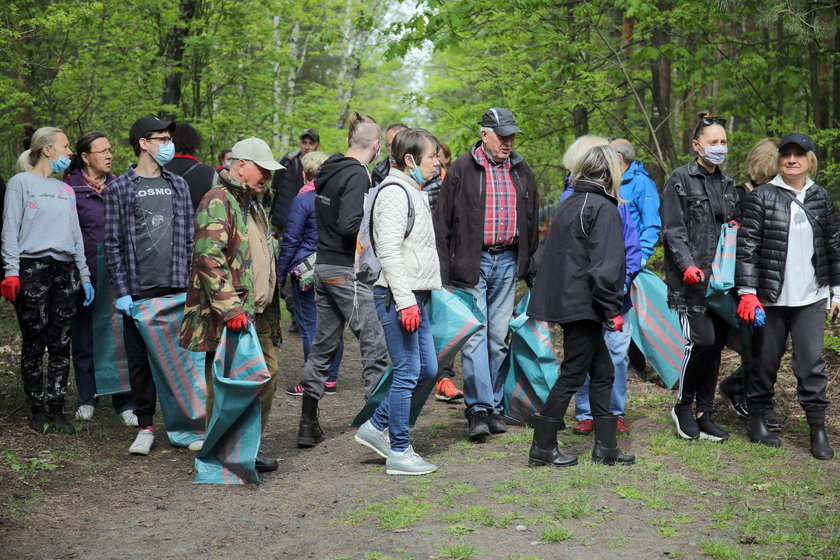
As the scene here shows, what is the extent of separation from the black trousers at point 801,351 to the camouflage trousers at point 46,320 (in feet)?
17.1

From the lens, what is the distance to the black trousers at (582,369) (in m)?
5.48

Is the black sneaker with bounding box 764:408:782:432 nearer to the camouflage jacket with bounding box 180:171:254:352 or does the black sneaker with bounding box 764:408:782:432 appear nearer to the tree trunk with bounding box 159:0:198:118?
→ the camouflage jacket with bounding box 180:171:254:352

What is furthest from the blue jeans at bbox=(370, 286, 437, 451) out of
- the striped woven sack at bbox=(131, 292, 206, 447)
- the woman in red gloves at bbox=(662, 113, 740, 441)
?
the woman in red gloves at bbox=(662, 113, 740, 441)

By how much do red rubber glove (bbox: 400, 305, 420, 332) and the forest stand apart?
537 cm

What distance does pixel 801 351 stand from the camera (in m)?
5.93

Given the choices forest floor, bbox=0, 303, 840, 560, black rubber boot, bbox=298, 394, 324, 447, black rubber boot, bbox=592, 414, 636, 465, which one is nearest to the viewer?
forest floor, bbox=0, 303, 840, 560

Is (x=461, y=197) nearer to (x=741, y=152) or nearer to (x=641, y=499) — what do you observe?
(x=641, y=499)

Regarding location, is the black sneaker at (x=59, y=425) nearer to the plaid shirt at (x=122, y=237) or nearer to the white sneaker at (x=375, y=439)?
the plaid shirt at (x=122, y=237)

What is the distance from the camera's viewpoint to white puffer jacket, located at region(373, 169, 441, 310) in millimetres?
5270

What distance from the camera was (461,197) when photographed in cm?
647

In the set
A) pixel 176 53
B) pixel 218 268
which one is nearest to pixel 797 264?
pixel 218 268

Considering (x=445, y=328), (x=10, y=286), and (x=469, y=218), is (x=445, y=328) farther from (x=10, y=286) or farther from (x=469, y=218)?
(x=10, y=286)

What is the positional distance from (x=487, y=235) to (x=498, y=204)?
0.25 metres

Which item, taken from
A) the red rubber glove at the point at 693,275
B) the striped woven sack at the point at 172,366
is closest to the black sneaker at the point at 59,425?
the striped woven sack at the point at 172,366
